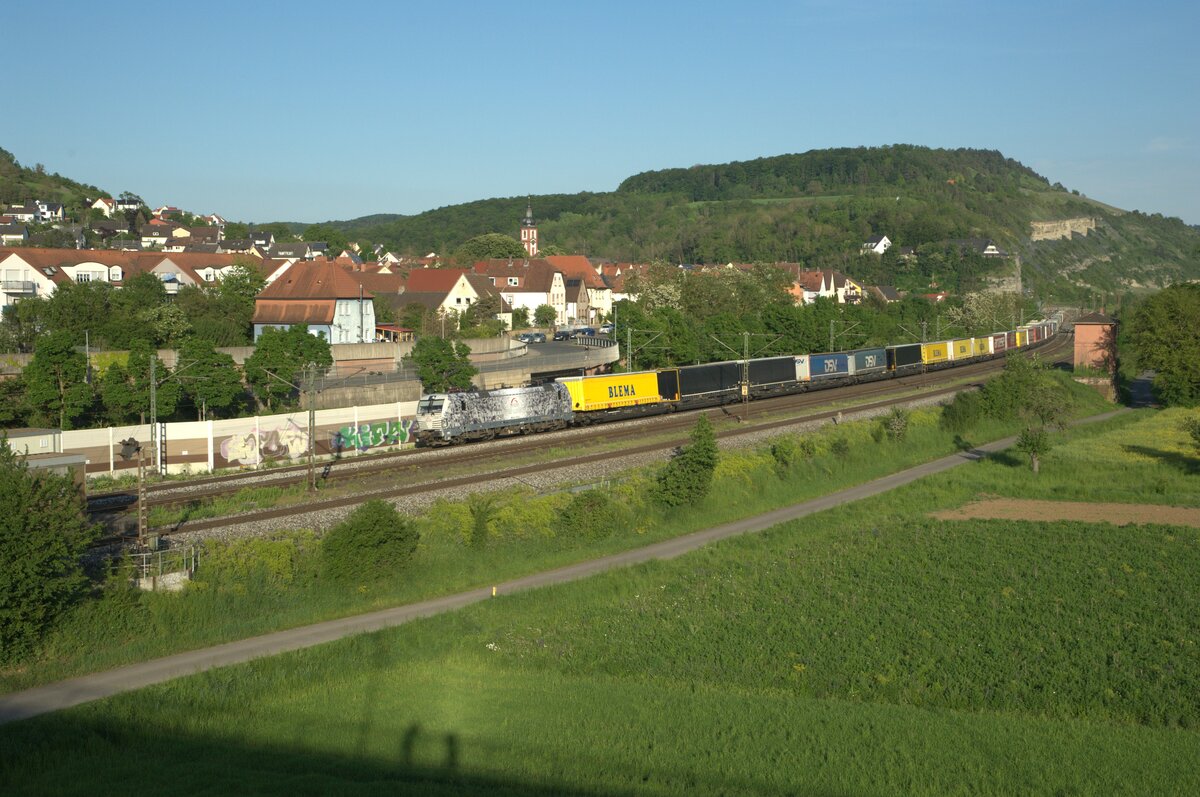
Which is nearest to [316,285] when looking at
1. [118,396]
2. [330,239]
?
[118,396]

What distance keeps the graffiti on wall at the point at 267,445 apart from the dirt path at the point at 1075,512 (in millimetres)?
26361

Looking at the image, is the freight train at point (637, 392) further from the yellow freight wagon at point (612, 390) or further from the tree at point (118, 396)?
the tree at point (118, 396)

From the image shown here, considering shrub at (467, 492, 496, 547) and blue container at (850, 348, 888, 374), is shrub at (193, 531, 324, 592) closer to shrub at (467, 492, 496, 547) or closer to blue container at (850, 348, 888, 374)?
shrub at (467, 492, 496, 547)

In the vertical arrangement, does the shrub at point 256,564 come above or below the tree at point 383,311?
below

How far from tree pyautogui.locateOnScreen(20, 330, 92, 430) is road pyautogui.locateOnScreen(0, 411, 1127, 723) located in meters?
25.7

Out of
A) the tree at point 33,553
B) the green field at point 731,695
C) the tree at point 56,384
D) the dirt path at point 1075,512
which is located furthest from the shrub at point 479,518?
the tree at point 56,384

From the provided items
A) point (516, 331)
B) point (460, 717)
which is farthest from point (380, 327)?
point (460, 717)

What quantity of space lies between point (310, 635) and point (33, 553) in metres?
6.19

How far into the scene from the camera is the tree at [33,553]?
21.2 m

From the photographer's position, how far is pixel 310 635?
23688mm

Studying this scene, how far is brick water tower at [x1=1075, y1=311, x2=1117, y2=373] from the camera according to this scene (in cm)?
7694

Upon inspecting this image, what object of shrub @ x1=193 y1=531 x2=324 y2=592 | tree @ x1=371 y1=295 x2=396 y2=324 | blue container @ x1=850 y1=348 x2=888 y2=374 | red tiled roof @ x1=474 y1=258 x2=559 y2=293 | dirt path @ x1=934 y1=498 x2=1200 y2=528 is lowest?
dirt path @ x1=934 y1=498 x2=1200 y2=528

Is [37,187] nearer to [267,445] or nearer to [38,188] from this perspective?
[38,188]

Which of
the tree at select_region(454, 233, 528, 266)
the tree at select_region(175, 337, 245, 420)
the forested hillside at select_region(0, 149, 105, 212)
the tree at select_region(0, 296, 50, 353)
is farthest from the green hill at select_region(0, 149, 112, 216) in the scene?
the tree at select_region(175, 337, 245, 420)
